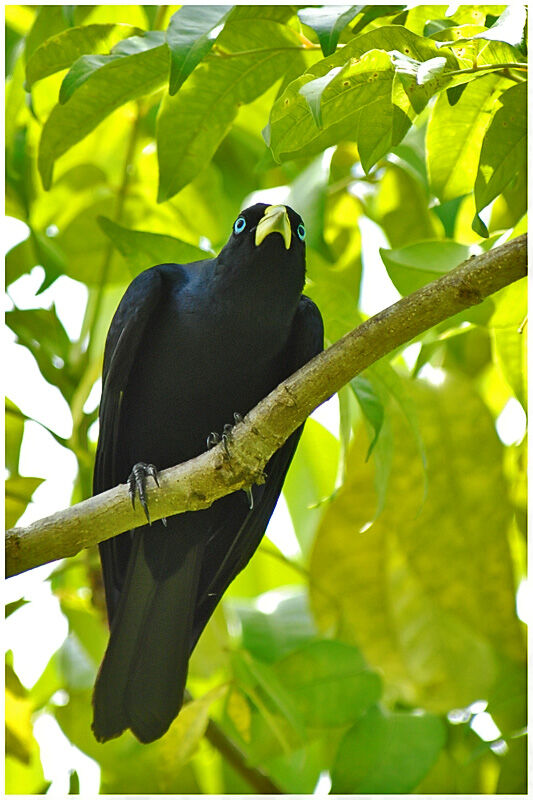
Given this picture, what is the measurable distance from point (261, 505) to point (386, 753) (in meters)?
0.67

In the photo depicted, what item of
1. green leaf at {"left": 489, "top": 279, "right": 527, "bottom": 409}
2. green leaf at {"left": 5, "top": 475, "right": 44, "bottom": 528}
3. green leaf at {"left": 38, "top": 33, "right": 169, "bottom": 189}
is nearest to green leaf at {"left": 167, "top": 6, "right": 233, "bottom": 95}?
green leaf at {"left": 38, "top": 33, "right": 169, "bottom": 189}

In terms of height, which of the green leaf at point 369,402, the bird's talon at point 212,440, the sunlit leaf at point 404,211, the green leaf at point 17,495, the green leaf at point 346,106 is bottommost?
the green leaf at point 369,402

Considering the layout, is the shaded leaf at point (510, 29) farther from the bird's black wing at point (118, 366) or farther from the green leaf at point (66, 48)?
the bird's black wing at point (118, 366)

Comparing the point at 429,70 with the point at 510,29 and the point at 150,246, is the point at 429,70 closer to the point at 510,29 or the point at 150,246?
the point at 510,29

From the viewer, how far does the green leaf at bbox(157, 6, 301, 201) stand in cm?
215

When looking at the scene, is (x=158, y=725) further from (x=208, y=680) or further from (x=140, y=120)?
(x=140, y=120)

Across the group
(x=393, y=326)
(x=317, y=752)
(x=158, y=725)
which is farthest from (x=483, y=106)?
(x=317, y=752)

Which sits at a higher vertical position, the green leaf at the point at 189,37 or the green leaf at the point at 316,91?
the green leaf at the point at 189,37

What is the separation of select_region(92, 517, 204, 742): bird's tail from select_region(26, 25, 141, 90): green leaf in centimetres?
117

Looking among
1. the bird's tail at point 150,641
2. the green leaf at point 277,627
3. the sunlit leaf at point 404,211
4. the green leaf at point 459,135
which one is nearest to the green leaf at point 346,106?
the green leaf at point 459,135

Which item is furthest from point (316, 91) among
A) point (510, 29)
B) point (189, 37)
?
point (189, 37)

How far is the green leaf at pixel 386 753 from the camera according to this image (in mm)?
2221

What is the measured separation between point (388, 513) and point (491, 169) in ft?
4.12

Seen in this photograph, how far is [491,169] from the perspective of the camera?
1870mm
